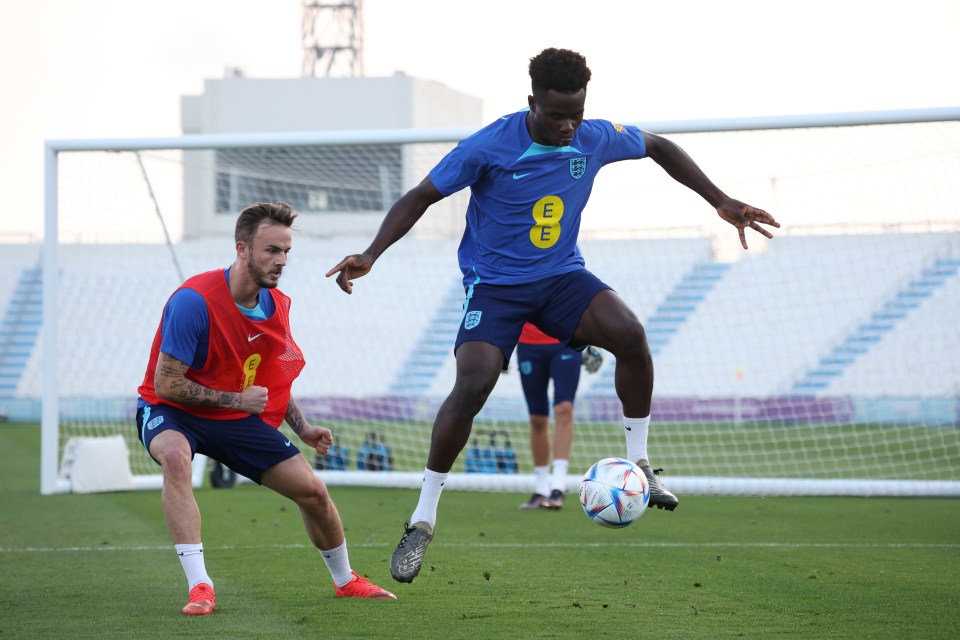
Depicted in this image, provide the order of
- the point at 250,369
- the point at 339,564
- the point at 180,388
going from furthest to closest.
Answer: the point at 339,564
the point at 250,369
the point at 180,388

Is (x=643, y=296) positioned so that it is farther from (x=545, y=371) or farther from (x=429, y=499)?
(x=429, y=499)

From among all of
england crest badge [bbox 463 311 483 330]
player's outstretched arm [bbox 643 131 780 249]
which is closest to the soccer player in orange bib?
england crest badge [bbox 463 311 483 330]

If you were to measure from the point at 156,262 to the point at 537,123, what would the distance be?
21654 millimetres

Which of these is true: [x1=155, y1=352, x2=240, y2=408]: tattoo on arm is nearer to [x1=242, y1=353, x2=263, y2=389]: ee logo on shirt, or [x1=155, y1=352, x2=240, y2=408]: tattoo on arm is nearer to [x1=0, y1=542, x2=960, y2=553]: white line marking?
[x1=242, y1=353, x2=263, y2=389]: ee logo on shirt

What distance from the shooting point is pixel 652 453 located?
712 inches

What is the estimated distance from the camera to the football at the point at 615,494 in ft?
17.8

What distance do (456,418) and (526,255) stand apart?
0.89 meters

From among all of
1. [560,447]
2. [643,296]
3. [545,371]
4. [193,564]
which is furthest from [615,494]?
[643,296]

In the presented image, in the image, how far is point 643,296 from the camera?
25.4 meters

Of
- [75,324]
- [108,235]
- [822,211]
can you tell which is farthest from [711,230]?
[75,324]

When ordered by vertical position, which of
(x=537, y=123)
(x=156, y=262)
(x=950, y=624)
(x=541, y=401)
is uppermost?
(x=537, y=123)

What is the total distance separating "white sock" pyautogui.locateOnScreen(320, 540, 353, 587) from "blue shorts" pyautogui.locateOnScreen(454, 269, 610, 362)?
1200mm

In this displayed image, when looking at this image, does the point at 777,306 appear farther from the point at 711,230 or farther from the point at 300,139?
the point at 300,139

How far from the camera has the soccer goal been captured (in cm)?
1198
